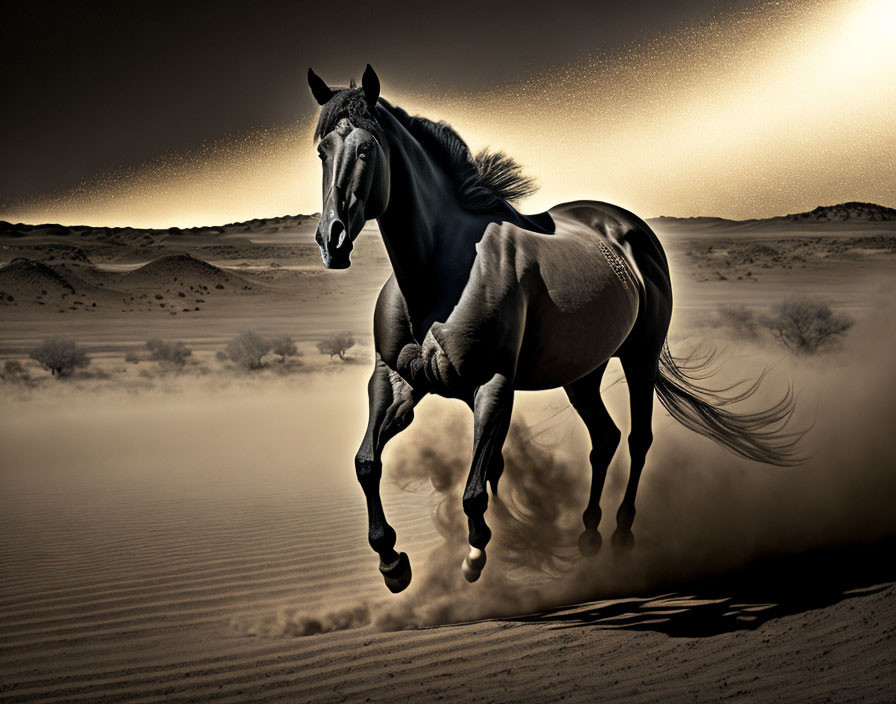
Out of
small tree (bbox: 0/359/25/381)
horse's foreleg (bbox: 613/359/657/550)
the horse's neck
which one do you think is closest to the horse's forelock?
the horse's neck

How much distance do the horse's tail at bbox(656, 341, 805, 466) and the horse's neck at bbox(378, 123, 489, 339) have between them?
2828mm

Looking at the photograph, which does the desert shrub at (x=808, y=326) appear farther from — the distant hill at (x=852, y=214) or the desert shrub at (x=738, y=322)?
the distant hill at (x=852, y=214)

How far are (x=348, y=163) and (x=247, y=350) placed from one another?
20.1m

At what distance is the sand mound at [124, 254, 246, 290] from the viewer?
47.8 m

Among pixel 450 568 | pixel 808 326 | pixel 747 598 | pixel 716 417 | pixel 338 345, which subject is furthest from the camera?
pixel 338 345

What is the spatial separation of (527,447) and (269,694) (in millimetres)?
3159

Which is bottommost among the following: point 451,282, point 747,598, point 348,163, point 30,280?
point 747,598

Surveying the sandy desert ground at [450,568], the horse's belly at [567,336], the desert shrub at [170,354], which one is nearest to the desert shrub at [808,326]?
the sandy desert ground at [450,568]

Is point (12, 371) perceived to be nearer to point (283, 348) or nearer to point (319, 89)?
point (283, 348)

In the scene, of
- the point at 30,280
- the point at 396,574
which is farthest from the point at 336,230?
the point at 30,280

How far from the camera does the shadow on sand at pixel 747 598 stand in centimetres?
504

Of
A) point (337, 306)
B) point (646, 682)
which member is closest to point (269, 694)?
point (646, 682)

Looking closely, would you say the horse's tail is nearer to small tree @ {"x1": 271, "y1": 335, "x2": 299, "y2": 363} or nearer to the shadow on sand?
the shadow on sand

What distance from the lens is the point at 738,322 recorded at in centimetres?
2597
